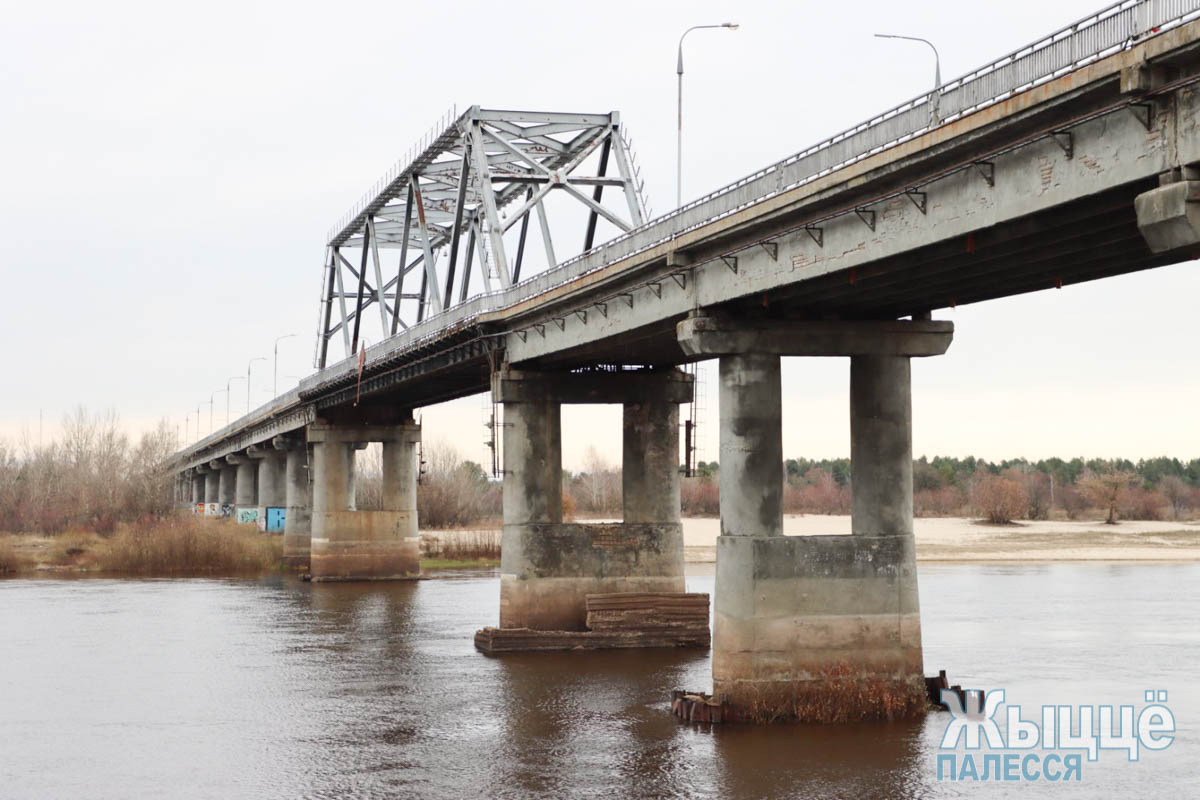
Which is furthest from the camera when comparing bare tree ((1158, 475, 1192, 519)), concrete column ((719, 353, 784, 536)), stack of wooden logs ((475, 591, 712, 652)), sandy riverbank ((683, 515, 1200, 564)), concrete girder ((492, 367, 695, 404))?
bare tree ((1158, 475, 1192, 519))

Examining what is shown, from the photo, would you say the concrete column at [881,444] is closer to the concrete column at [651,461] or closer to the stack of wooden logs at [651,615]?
Answer: the stack of wooden logs at [651,615]

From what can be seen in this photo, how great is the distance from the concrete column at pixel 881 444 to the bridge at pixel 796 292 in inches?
1.8

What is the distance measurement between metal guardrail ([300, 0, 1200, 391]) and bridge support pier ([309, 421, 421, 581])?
36789mm

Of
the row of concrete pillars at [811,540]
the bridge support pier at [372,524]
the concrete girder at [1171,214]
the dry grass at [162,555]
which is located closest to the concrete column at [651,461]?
the row of concrete pillars at [811,540]

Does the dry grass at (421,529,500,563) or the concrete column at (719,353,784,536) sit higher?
the concrete column at (719,353,784,536)

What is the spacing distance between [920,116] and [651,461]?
22941 millimetres

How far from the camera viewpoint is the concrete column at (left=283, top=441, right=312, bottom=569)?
85.6 metres

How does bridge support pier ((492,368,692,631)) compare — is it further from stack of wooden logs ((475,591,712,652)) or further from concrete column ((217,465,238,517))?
concrete column ((217,465,238,517))

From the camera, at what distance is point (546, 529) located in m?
43.2

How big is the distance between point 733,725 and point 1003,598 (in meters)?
37.1

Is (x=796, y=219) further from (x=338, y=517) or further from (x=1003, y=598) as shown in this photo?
(x=338, y=517)

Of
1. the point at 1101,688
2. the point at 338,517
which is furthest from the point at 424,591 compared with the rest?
the point at 1101,688

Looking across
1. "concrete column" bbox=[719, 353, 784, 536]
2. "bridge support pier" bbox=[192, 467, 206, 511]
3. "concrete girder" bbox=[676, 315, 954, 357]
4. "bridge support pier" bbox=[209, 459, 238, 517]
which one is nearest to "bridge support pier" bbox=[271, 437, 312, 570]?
"bridge support pier" bbox=[209, 459, 238, 517]

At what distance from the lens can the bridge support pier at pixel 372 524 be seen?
7329 centimetres
